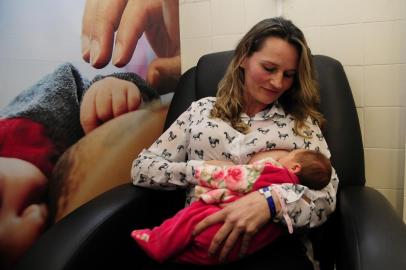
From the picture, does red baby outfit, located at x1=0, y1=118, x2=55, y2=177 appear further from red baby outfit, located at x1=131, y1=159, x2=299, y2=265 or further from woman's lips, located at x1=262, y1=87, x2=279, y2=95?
woman's lips, located at x1=262, y1=87, x2=279, y2=95

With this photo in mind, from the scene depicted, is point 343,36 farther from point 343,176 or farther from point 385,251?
point 385,251

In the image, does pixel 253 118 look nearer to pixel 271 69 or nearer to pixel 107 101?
pixel 271 69

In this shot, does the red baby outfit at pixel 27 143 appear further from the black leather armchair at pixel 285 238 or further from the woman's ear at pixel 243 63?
the woman's ear at pixel 243 63

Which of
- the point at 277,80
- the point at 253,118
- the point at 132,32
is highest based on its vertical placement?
the point at 132,32

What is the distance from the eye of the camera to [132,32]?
1.45 metres

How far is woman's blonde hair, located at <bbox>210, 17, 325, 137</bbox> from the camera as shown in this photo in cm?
118

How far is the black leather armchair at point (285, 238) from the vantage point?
816 millimetres

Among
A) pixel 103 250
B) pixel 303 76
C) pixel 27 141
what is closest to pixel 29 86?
pixel 27 141

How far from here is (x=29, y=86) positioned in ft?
3.53

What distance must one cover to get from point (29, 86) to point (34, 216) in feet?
1.20

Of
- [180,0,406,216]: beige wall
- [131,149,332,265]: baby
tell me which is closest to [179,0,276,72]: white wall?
[180,0,406,216]: beige wall

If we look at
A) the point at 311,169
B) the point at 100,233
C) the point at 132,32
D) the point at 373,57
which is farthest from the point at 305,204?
the point at 132,32

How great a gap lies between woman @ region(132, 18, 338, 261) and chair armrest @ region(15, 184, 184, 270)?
0.29 feet

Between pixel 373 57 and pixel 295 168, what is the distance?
0.67m
